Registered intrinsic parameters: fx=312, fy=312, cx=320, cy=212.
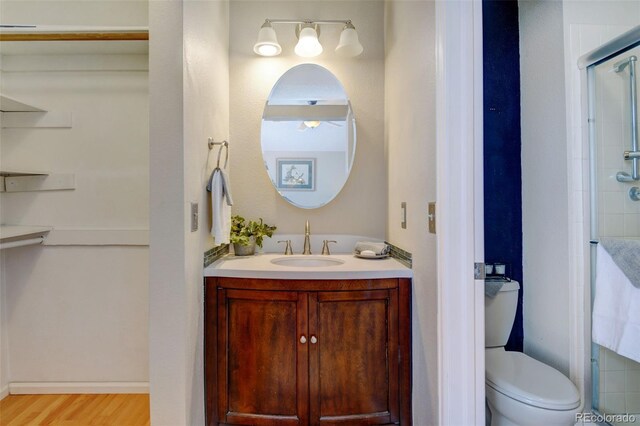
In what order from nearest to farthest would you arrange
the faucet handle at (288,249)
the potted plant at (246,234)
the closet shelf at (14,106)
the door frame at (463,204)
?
the door frame at (463,204)
the closet shelf at (14,106)
the potted plant at (246,234)
the faucet handle at (288,249)

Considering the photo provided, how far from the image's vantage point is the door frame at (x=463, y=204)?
109 cm

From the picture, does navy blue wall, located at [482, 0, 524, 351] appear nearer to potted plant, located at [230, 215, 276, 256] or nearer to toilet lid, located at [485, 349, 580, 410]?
toilet lid, located at [485, 349, 580, 410]

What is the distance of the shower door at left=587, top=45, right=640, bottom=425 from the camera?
5.10 ft

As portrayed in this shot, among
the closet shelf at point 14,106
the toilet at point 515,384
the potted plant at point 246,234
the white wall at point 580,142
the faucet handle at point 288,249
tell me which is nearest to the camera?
the toilet at point 515,384

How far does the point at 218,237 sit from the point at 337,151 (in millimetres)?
952

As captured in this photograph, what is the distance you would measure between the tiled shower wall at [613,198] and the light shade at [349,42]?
4.12 feet

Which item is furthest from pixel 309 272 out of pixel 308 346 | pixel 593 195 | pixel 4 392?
pixel 4 392

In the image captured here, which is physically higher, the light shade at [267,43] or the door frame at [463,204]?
the light shade at [267,43]

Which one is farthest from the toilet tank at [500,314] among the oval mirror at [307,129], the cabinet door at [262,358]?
the oval mirror at [307,129]

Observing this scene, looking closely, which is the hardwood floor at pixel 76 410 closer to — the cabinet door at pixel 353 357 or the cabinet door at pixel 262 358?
the cabinet door at pixel 262 358

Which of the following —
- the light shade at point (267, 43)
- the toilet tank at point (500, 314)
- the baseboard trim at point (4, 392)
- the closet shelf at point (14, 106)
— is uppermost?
the light shade at point (267, 43)

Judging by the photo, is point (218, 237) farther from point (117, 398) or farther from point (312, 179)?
point (117, 398)

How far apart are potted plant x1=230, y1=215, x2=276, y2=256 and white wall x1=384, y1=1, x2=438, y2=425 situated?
802 millimetres

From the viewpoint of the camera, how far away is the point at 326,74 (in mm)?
2047
